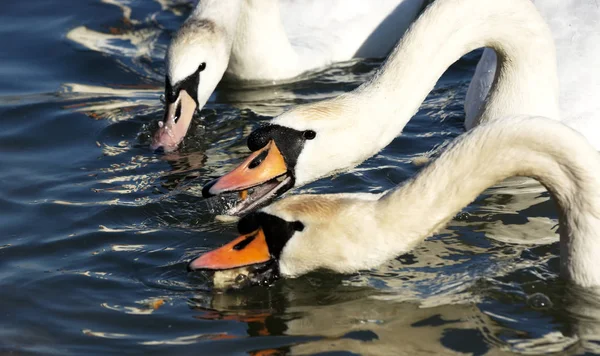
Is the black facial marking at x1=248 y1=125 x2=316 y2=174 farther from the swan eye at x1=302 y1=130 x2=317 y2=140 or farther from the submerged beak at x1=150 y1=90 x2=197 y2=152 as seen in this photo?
the submerged beak at x1=150 y1=90 x2=197 y2=152

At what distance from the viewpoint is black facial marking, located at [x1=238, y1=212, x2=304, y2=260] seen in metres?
6.50

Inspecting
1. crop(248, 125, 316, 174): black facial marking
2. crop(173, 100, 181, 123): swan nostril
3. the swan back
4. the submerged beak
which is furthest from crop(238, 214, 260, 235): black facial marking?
crop(173, 100, 181, 123): swan nostril

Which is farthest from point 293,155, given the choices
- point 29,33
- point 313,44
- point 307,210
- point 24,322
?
point 29,33

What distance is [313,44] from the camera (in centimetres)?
1211

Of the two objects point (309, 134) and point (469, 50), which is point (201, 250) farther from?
point (469, 50)

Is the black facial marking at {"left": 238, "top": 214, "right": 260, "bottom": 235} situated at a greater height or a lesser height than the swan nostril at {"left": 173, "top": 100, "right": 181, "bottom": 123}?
lesser

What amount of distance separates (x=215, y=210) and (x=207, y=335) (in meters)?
1.97

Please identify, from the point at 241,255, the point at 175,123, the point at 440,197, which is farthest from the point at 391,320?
the point at 175,123

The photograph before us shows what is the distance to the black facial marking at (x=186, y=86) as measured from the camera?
10.3 meters

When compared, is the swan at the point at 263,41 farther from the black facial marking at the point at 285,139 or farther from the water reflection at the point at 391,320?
the water reflection at the point at 391,320

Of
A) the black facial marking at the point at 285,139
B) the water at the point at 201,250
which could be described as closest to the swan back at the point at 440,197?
→ the water at the point at 201,250

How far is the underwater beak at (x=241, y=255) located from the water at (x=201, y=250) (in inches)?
14.9

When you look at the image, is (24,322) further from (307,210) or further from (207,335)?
(307,210)

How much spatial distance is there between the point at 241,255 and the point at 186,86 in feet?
13.3
